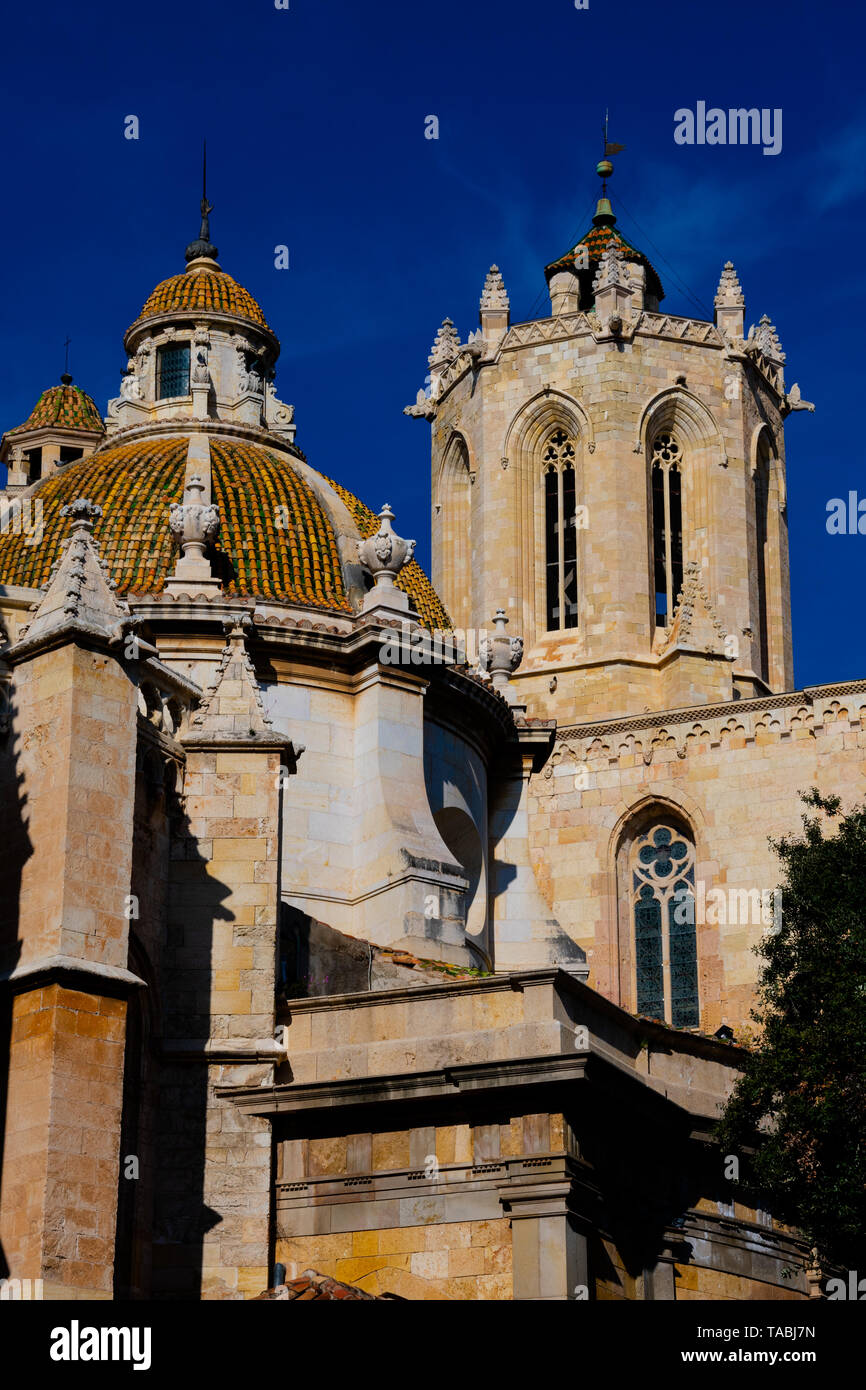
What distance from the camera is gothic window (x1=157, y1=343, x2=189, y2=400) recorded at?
1806 inches

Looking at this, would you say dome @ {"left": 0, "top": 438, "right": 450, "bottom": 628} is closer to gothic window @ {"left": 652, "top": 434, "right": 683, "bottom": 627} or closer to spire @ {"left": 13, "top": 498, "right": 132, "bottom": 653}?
spire @ {"left": 13, "top": 498, "right": 132, "bottom": 653}

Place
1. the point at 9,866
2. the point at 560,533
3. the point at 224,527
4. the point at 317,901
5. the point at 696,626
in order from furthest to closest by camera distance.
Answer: the point at 560,533 < the point at 696,626 < the point at 224,527 < the point at 317,901 < the point at 9,866

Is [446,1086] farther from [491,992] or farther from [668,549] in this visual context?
[668,549]

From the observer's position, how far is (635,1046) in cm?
2938

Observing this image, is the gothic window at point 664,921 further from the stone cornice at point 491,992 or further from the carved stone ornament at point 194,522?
the stone cornice at point 491,992

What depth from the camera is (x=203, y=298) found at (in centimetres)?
4741

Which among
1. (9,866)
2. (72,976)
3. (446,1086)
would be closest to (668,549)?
(446,1086)

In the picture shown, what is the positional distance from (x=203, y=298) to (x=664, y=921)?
63.0ft

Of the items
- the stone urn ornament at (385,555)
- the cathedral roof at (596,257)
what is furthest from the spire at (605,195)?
the stone urn ornament at (385,555)

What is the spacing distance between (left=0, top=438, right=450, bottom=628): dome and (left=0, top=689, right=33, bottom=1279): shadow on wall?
11.8 m

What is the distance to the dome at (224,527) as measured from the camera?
127 feet

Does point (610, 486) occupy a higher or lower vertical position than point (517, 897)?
higher
